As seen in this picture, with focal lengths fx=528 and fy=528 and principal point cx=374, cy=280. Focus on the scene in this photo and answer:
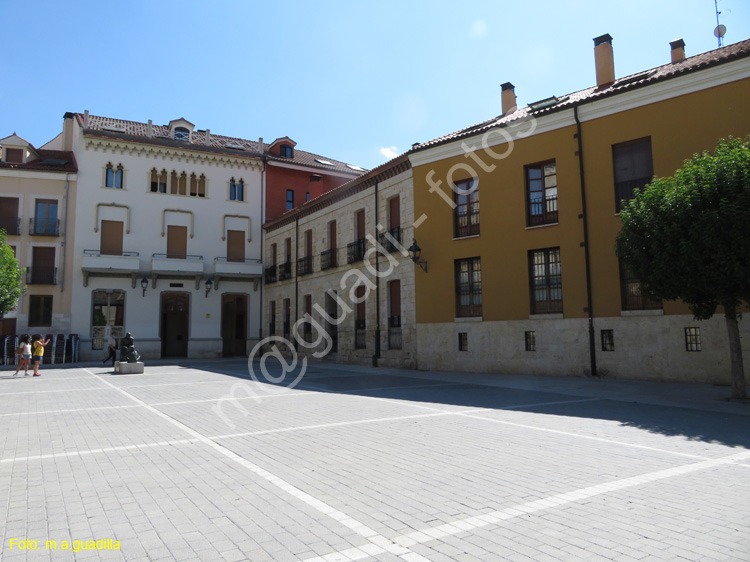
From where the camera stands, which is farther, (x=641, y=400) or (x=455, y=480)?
(x=641, y=400)

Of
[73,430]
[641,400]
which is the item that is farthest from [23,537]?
[641,400]

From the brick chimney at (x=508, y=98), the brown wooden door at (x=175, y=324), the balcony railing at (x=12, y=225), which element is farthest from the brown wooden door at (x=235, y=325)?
the brick chimney at (x=508, y=98)

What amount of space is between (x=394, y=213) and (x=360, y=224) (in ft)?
8.68

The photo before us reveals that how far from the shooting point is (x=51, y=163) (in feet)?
95.6

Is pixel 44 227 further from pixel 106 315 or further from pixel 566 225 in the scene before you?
pixel 566 225

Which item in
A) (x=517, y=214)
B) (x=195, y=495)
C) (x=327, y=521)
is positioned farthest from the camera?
(x=517, y=214)

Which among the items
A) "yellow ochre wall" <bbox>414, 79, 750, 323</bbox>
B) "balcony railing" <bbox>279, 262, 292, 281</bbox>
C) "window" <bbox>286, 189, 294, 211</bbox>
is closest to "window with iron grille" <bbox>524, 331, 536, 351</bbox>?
"yellow ochre wall" <bbox>414, 79, 750, 323</bbox>

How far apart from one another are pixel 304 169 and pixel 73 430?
91.2 feet

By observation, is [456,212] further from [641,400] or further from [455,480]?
[455,480]

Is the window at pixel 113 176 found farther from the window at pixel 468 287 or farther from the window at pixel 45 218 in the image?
the window at pixel 468 287

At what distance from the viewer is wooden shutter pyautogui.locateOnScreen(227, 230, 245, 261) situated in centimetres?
3206

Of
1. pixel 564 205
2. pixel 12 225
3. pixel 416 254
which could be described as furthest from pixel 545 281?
pixel 12 225

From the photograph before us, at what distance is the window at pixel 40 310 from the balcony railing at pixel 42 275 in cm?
74

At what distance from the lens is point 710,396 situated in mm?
10875
